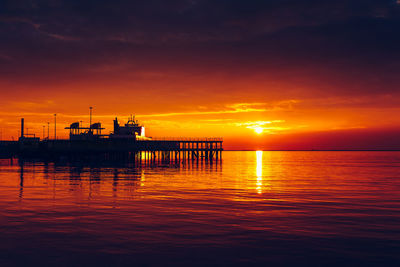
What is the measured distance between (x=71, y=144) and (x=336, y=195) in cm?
8546

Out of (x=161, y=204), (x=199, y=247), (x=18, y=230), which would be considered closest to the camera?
(x=199, y=247)

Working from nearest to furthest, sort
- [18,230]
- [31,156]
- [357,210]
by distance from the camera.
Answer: [18,230]
[357,210]
[31,156]

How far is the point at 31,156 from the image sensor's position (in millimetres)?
103000

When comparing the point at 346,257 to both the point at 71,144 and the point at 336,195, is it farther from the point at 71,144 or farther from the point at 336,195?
the point at 71,144

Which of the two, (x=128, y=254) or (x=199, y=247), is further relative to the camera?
(x=199, y=247)

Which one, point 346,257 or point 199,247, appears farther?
point 199,247

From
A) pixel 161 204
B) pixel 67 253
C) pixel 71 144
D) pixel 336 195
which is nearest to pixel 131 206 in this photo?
pixel 161 204

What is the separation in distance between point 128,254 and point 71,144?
95.3m

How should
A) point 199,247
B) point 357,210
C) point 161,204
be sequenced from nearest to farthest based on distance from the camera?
point 199,247 < point 357,210 < point 161,204

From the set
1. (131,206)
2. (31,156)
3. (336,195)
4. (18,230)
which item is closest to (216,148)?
(31,156)

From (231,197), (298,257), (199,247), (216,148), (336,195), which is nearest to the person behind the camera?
(298,257)

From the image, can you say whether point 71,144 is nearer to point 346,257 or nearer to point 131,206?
point 131,206

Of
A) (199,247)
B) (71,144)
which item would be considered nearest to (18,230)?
(199,247)

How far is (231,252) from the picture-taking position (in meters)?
14.0
